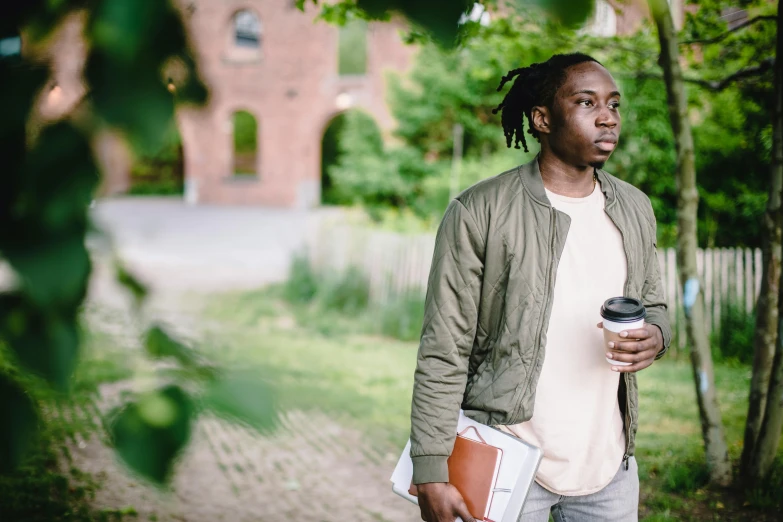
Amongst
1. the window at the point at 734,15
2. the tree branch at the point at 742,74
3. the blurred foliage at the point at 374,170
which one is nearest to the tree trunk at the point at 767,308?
the tree branch at the point at 742,74

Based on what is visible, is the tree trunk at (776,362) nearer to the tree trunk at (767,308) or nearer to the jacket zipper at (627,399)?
the tree trunk at (767,308)

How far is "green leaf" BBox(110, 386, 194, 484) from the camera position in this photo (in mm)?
693

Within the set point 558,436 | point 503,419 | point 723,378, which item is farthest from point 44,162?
point 723,378

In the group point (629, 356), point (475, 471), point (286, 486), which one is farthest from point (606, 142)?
point (286, 486)

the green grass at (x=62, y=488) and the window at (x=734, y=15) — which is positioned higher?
the window at (x=734, y=15)

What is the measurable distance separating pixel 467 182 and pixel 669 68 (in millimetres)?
7598

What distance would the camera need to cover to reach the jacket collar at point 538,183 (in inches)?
74.8

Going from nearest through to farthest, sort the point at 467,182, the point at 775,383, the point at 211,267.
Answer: the point at 775,383, the point at 467,182, the point at 211,267

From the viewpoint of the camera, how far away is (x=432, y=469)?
5.82 feet

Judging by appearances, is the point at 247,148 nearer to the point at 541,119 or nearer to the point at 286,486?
the point at 286,486

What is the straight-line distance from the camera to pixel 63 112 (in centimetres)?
65

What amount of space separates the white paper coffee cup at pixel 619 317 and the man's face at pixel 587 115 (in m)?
0.41

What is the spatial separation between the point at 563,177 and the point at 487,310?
44cm

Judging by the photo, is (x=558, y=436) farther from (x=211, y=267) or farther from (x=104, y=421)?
(x=211, y=267)
